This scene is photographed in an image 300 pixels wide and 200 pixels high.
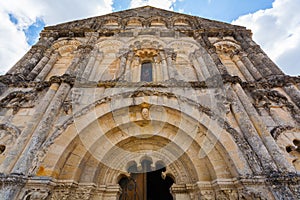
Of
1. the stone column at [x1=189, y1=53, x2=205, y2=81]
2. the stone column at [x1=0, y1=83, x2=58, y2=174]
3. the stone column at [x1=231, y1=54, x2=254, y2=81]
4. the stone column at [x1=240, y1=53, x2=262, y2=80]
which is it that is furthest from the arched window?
the stone column at [x1=240, y1=53, x2=262, y2=80]

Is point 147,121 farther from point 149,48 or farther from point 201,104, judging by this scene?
point 149,48

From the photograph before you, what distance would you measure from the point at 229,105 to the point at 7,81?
8.36 metres

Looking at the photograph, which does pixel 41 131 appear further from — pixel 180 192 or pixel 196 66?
pixel 196 66

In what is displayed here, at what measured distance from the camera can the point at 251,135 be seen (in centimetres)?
443

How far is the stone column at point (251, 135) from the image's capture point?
388 centimetres

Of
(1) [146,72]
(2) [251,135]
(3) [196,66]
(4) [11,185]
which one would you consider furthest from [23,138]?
(3) [196,66]

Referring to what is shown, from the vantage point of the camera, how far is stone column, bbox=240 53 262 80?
7.10 meters

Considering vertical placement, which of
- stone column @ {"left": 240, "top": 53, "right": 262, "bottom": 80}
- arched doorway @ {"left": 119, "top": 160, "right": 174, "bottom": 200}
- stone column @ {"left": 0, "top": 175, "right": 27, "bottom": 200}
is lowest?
stone column @ {"left": 0, "top": 175, "right": 27, "bottom": 200}

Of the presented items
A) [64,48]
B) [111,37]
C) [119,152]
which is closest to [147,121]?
[119,152]

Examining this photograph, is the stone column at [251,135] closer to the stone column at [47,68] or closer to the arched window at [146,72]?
the arched window at [146,72]

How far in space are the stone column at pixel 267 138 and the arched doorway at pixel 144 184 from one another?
296 centimetres

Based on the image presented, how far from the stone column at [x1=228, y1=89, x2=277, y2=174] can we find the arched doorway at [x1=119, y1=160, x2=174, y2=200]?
2602 millimetres

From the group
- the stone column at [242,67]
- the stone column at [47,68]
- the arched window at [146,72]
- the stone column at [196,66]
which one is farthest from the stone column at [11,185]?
the stone column at [242,67]

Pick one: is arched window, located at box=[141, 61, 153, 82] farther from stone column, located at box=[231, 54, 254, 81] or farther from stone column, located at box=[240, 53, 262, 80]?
stone column, located at box=[240, 53, 262, 80]
